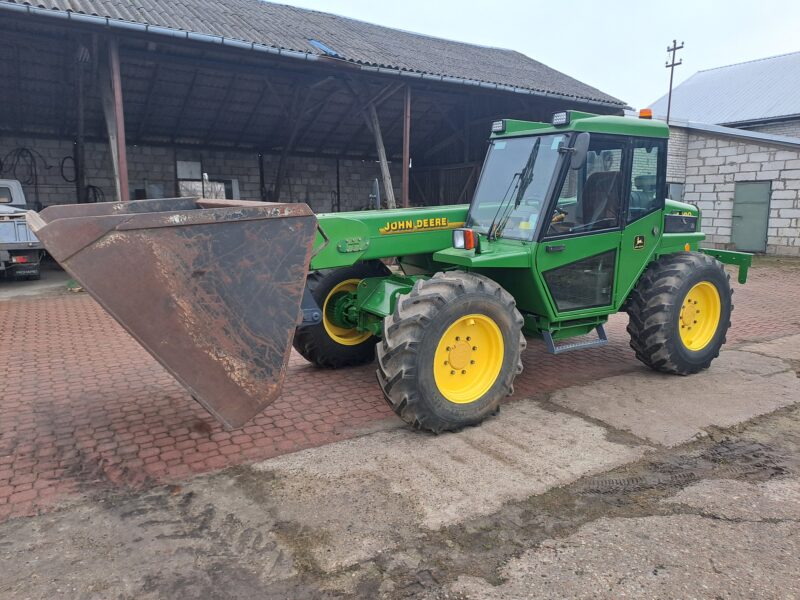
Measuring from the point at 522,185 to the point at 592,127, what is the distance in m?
0.72

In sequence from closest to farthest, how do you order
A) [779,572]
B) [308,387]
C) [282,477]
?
[779,572]
[282,477]
[308,387]

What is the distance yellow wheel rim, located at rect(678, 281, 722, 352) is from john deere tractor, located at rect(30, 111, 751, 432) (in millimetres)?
14

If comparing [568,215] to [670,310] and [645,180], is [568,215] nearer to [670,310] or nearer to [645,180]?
[645,180]

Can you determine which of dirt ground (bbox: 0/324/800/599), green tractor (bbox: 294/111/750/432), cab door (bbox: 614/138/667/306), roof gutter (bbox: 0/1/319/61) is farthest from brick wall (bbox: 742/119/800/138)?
dirt ground (bbox: 0/324/800/599)

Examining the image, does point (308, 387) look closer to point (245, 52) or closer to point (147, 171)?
point (245, 52)

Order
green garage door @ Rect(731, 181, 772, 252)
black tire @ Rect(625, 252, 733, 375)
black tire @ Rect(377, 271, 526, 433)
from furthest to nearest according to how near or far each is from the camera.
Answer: green garage door @ Rect(731, 181, 772, 252)
black tire @ Rect(625, 252, 733, 375)
black tire @ Rect(377, 271, 526, 433)

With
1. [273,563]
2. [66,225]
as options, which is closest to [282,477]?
[273,563]

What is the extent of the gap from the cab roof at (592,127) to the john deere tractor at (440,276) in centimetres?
2

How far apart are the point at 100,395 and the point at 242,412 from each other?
2.52 metres

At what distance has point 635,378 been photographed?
548 cm

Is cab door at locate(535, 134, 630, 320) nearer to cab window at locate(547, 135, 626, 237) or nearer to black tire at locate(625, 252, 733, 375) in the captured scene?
cab window at locate(547, 135, 626, 237)

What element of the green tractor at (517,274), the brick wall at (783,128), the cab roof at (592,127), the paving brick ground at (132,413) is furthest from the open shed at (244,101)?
the brick wall at (783,128)

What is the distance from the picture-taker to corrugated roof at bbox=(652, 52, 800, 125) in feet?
78.3

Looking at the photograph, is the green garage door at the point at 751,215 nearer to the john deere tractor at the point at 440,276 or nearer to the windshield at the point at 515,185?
the john deere tractor at the point at 440,276
